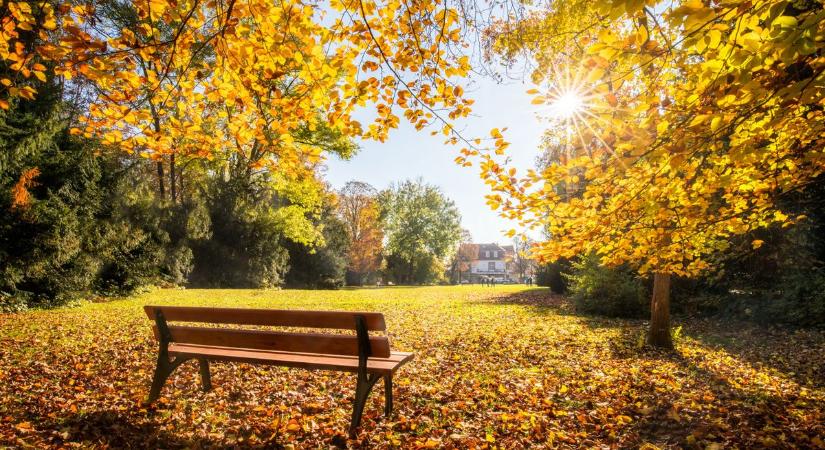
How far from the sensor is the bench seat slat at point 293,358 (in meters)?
3.65

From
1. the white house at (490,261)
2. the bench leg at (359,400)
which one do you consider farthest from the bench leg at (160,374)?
the white house at (490,261)

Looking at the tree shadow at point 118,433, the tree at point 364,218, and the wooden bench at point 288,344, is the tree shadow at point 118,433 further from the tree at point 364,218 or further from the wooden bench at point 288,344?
the tree at point 364,218

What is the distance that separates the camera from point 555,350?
7203 mm

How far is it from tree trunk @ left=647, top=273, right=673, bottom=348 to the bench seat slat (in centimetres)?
Result: 581

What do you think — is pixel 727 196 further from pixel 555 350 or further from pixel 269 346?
pixel 269 346

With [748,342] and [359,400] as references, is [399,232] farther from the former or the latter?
[359,400]

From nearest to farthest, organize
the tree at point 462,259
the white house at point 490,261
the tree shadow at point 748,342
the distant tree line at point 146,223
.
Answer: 1. the tree shadow at point 748,342
2. the distant tree line at point 146,223
3. the tree at point 462,259
4. the white house at point 490,261

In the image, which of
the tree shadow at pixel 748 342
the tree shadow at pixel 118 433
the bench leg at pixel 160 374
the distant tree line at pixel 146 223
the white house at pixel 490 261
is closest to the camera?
the tree shadow at pixel 118 433

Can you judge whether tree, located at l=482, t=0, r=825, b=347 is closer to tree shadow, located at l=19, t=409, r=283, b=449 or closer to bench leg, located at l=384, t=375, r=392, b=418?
bench leg, located at l=384, t=375, r=392, b=418

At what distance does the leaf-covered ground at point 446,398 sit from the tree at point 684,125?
1.67 metres

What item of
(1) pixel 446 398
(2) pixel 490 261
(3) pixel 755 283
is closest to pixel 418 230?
(3) pixel 755 283

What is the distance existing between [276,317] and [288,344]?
0.92ft

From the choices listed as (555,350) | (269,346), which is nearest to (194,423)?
(269,346)

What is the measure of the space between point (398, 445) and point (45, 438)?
289 centimetres
